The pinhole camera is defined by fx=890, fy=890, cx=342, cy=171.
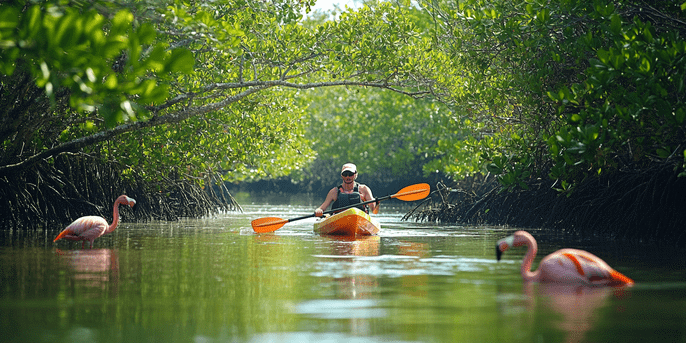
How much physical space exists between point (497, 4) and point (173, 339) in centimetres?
854

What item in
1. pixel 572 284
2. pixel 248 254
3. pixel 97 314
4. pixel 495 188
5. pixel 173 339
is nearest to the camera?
pixel 173 339

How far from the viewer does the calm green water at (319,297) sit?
4930 mm

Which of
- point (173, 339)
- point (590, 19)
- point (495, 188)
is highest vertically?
point (590, 19)

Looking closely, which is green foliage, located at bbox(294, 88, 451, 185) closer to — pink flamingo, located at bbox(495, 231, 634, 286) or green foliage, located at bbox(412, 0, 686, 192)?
green foliage, located at bbox(412, 0, 686, 192)

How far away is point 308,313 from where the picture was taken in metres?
5.56

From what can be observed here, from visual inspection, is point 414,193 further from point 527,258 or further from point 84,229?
point 527,258

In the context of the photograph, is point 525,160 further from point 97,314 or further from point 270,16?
point 97,314

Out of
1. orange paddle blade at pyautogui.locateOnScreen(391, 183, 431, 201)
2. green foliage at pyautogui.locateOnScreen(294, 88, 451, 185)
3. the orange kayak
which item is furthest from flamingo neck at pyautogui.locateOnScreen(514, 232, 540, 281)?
green foliage at pyautogui.locateOnScreen(294, 88, 451, 185)

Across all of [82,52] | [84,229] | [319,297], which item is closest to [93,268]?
[84,229]

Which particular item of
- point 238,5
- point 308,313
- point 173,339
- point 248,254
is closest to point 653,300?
point 308,313

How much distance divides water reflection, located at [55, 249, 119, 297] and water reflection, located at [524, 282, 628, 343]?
10.2ft

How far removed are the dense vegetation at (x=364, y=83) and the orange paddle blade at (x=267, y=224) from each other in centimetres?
192

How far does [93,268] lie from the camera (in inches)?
319

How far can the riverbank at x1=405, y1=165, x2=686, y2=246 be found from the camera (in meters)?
10.7
